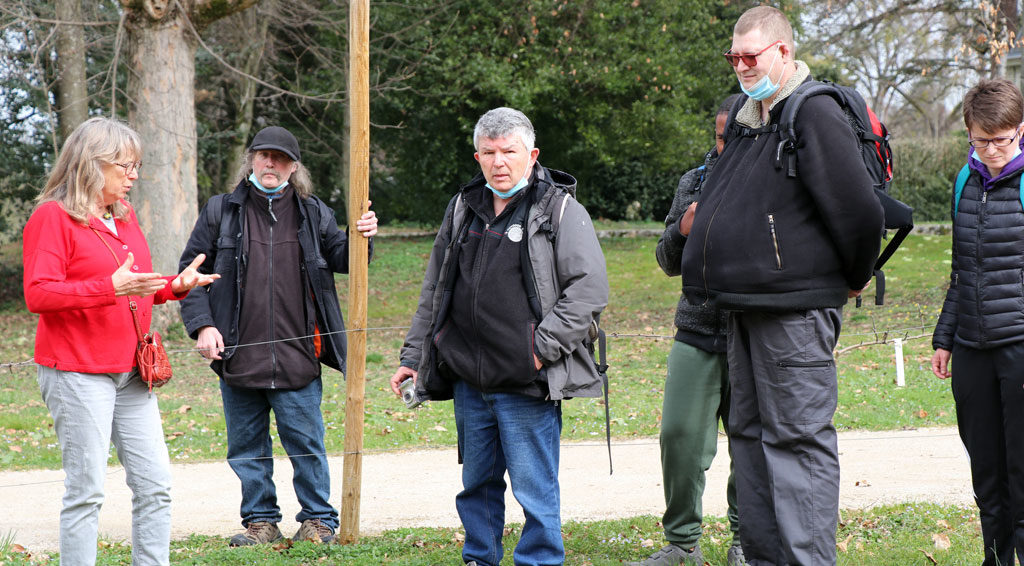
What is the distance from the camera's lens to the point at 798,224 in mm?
3395

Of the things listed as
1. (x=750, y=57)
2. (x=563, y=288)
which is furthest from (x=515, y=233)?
(x=750, y=57)

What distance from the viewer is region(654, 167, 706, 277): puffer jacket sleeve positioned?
13.6 ft

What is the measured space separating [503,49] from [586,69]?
5.91ft

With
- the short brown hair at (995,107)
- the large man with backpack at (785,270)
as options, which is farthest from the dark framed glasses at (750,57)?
the short brown hair at (995,107)

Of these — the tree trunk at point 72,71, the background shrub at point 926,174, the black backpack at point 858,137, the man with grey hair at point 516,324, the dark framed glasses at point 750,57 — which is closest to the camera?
the black backpack at point 858,137

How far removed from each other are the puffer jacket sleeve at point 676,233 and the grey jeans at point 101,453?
238 centimetres

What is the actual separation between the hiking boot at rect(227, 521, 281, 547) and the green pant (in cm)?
219

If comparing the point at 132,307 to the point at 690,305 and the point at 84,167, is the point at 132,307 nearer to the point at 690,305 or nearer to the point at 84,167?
the point at 84,167

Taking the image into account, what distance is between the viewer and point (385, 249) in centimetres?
2453

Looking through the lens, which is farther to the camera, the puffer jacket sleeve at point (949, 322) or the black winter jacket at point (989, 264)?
the puffer jacket sleeve at point (949, 322)

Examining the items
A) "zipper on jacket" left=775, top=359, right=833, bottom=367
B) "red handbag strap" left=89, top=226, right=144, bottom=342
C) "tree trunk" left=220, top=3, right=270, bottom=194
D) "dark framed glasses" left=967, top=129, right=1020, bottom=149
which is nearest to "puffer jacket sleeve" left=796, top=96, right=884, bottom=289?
"zipper on jacket" left=775, top=359, right=833, bottom=367

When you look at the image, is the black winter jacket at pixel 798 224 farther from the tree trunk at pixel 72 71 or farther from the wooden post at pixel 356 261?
the tree trunk at pixel 72 71

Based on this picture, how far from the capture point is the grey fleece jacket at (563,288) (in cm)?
400

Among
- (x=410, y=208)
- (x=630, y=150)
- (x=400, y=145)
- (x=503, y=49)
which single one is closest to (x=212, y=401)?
(x=503, y=49)
